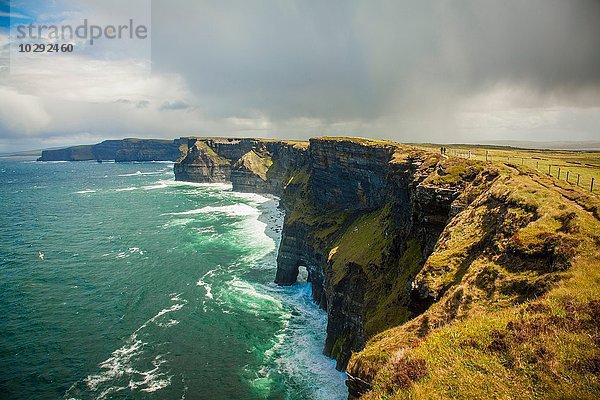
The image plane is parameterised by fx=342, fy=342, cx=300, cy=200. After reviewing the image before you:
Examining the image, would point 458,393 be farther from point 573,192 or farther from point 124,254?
point 124,254

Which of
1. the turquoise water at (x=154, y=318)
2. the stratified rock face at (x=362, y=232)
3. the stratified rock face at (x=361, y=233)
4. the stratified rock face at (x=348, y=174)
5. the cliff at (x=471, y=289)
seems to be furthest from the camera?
the stratified rock face at (x=348, y=174)

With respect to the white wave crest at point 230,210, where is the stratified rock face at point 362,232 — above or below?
above

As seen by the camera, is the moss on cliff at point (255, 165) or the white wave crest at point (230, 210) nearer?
the white wave crest at point (230, 210)

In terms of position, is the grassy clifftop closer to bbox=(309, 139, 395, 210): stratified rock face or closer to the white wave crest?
bbox=(309, 139, 395, 210): stratified rock face

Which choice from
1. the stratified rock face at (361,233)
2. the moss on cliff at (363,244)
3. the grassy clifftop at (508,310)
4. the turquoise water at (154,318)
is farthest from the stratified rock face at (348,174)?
the grassy clifftop at (508,310)

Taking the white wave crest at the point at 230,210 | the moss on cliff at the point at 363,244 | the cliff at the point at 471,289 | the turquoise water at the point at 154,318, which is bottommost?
the turquoise water at the point at 154,318

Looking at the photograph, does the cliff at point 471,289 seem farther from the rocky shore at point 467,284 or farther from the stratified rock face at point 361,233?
the stratified rock face at point 361,233

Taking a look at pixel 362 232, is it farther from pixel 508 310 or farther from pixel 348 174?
pixel 508 310

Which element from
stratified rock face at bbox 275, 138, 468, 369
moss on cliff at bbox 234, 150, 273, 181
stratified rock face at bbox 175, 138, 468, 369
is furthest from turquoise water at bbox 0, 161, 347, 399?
moss on cliff at bbox 234, 150, 273, 181
